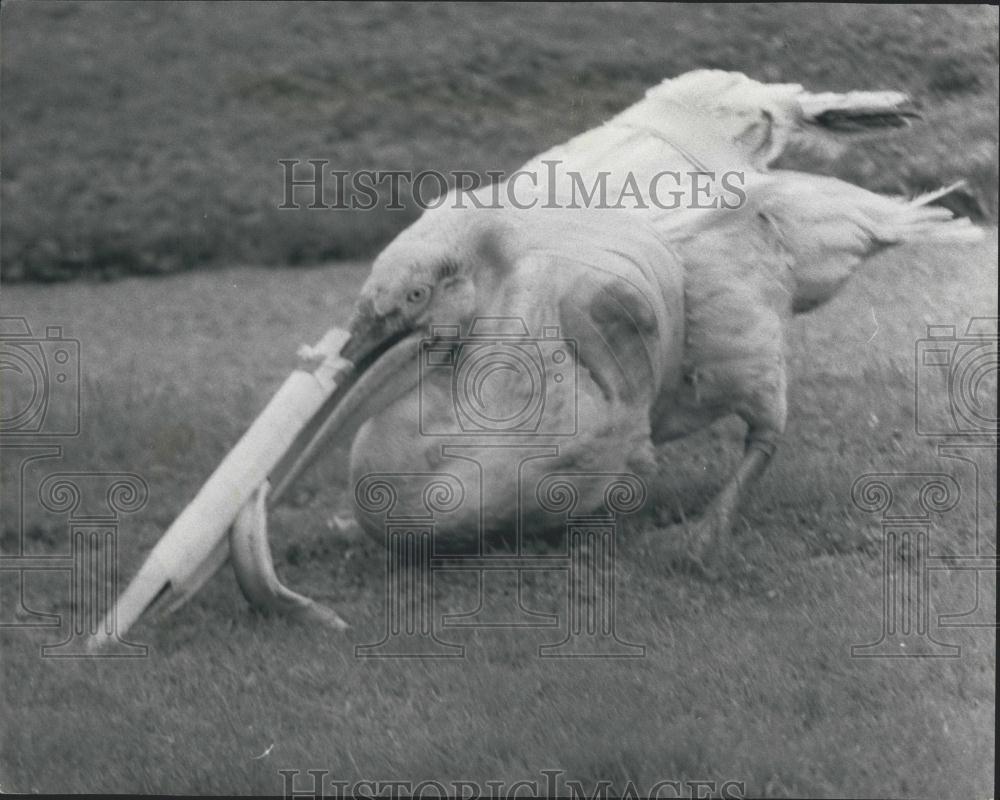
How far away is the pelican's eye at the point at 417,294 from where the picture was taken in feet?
15.2

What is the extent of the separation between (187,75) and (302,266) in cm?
104

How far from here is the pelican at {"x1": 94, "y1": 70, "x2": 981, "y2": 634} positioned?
15.0ft

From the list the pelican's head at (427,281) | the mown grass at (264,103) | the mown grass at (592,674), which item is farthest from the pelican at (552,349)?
the mown grass at (264,103)

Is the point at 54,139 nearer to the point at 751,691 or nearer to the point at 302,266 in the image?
the point at 302,266

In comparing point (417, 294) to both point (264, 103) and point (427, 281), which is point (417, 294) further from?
point (264, 103)

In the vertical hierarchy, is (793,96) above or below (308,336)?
above

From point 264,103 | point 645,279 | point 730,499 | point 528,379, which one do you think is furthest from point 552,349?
point 264,103

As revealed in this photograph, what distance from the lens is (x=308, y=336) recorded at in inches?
269

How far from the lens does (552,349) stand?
4.61 m

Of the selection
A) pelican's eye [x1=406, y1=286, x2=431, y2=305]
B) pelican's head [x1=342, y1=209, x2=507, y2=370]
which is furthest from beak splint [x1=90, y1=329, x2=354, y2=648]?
pelican's eye [x1=406, y1=286, x2=431, y2=305]

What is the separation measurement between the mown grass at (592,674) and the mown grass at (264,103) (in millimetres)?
1848

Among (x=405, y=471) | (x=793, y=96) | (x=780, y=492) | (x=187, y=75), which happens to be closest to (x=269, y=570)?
(x=405, y=471)

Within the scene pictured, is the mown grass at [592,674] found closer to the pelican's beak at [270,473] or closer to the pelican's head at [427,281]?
the pelican's beak at [270,473]

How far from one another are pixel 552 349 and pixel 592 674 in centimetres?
92
